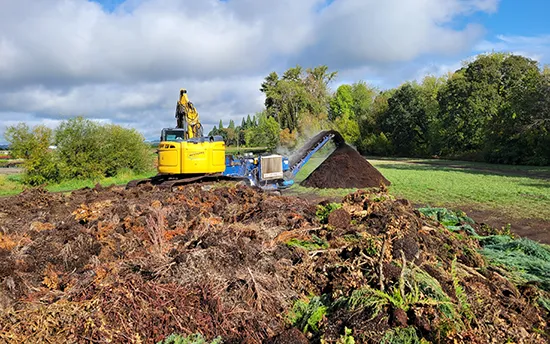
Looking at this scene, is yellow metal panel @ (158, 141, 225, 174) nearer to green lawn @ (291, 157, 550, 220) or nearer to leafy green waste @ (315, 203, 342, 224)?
green lawn @ (291, 157, 550, 220)

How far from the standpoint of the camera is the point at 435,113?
4672 centimetres

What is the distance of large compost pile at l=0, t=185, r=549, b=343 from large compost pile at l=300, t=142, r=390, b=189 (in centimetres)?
1010

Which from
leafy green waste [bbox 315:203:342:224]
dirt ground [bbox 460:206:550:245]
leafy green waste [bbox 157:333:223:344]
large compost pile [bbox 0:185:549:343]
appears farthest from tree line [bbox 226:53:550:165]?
leafy green waste [bbox 157:333:223:344]

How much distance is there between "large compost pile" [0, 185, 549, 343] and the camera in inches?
154

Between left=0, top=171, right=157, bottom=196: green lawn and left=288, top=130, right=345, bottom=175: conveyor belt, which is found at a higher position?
left=288, top=130, right=345, bottom=175: conveyor belt

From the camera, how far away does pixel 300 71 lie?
57969mm

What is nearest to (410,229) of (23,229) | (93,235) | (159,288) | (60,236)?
(159,288)

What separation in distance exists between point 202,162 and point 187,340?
9063 millimetres

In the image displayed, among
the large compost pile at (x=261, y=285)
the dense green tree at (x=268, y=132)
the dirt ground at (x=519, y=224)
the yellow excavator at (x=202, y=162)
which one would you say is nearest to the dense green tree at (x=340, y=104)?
the dense green tree at (x=268, y=132)

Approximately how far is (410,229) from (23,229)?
5951 mm

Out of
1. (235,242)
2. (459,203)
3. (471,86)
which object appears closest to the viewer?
(235,242)

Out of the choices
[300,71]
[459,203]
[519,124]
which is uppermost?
[300,71]

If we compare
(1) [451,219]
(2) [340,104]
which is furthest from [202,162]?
(2) [340,104]

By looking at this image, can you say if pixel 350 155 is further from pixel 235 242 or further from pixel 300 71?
pixel 300 71
